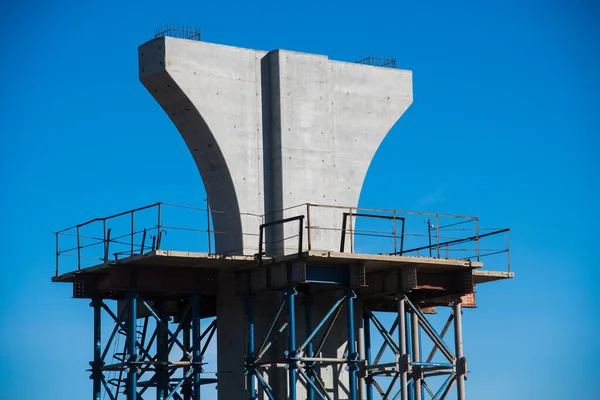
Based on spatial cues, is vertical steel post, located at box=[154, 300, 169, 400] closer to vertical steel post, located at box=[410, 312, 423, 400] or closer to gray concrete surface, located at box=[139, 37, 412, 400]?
gray concrete surface, located at box=[139, 37, 412, 400]

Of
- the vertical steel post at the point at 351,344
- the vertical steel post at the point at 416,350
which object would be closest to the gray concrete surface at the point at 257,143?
the vertical steel post at the point at 351,344

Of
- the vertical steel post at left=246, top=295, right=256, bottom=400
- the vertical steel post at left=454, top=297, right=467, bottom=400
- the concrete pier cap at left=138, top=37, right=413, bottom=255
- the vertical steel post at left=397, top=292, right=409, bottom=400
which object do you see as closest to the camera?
the vertical steel post at left=246, top=295, right=256, bottom=400

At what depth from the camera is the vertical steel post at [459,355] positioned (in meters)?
44.8

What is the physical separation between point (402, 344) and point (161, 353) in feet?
25.8

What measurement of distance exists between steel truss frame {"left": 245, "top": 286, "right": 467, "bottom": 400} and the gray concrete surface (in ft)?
2.14

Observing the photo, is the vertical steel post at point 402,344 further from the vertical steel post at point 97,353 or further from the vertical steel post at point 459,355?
the vertical steel post at point 97,353

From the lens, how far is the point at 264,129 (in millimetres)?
45781

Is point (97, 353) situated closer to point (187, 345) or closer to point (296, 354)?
point (187, 345)

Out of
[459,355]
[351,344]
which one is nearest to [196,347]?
[351,344]

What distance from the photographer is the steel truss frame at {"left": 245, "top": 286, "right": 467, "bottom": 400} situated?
141ft

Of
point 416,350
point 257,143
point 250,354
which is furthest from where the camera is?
point 416,350

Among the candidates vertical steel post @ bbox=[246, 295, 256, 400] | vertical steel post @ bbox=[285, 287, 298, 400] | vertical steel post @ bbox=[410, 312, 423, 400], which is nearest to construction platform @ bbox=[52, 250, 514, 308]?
vertical steel post @ bbox=[285, 287, 298, 400]

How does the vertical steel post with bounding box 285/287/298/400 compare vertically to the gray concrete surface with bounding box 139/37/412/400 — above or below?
below

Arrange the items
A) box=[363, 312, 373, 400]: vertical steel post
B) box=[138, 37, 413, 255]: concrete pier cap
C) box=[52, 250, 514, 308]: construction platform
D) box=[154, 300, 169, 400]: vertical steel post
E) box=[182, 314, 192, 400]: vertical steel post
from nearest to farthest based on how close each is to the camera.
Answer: box=[52, 250, 514, 308]: construction platform
box=[138, 37, 413, 255]: concrete pier cap
box=[154, 300, 169, 400]: vertical steel post
box=[182, 314, 192, 400]: vertical steel post
box=[363, 312, 373, 400]: vertical steel post
